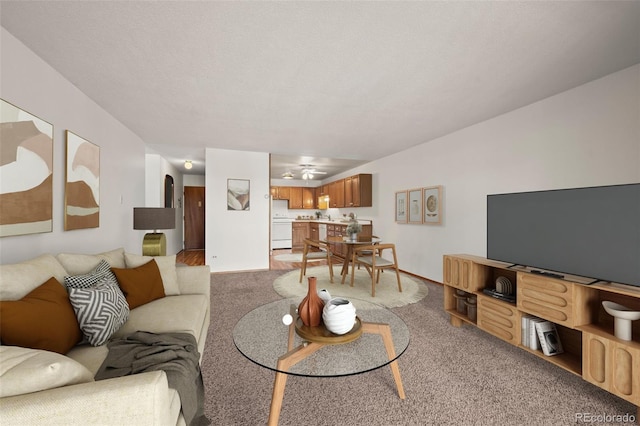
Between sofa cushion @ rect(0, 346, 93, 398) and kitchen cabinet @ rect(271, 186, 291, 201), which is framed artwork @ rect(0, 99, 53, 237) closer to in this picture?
sofa cushion @ rect(0, 346, 93, 398)

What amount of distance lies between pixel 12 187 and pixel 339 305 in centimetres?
227

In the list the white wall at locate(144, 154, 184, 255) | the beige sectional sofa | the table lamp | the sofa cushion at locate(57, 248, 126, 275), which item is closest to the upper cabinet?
the white wall at locate(144, 154, 184, 255)

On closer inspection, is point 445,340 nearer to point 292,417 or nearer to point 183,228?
point 292,417

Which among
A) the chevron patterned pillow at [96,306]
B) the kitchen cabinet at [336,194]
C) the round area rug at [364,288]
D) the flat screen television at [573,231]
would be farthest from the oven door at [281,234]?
the chevron patterned pillow at [96,306]

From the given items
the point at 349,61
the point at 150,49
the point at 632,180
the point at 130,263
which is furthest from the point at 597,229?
the point at 130,263

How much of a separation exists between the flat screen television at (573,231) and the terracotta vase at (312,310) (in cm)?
189

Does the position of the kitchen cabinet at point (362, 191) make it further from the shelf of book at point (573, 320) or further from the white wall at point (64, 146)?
the white wall at point (64, 146)

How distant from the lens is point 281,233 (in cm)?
881

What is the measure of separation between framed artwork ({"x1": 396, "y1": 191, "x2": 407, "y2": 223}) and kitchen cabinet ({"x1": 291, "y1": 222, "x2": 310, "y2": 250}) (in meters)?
4.05

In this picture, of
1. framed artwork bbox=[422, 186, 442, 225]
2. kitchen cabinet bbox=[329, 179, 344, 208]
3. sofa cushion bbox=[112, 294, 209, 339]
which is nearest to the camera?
sofa cushion bbox=[112, 294, 209, 339]

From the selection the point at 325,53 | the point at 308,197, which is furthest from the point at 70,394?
the point at 308,197

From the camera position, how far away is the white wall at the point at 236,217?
201 inches

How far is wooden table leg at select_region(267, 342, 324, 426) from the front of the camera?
1.35m

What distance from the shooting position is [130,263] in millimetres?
2307
